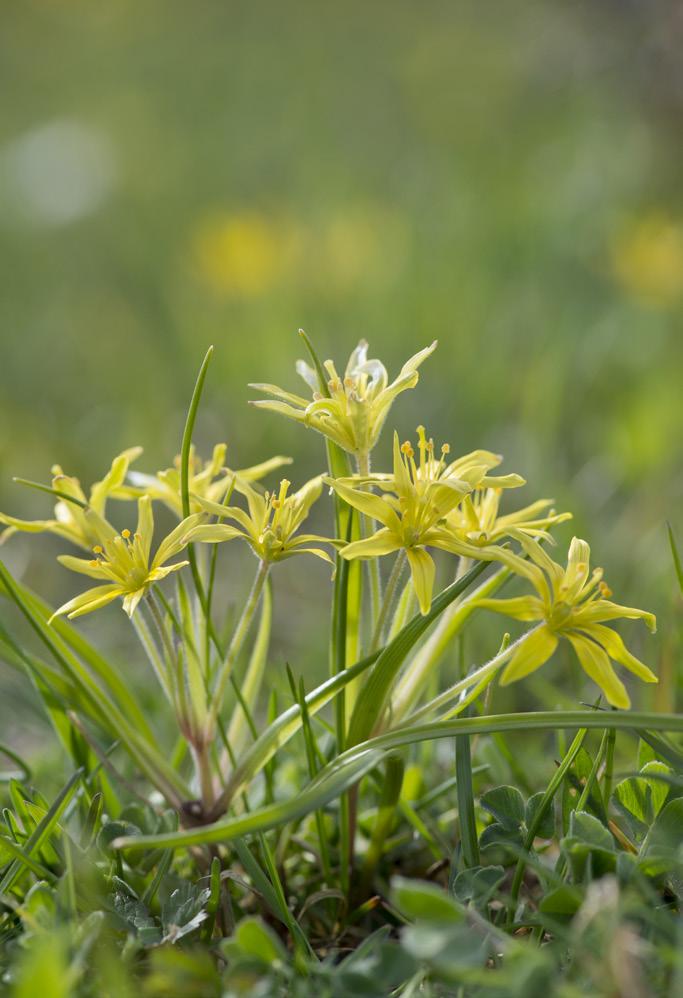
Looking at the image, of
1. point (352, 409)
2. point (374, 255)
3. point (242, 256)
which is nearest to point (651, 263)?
point (374, 255)

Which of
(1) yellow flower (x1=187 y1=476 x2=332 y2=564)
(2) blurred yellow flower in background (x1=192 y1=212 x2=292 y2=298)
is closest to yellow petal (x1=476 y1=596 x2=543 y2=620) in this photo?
(1) yellow flower (x1=187 y1=476 x2=332 y2=564)

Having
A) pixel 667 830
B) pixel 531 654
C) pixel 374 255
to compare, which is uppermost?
pixel 374 255

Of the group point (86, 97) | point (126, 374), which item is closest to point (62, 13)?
point (86, 97)

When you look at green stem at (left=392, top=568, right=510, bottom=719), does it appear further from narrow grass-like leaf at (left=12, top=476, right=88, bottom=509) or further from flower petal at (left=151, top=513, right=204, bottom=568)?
narrow grass-like leaf at (left=12, top=476, right=88, bottom=509)

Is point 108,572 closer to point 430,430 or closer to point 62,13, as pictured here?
point 430,430

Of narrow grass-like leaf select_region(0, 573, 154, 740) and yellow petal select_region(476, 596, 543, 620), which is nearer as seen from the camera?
yellow petal select_region(476, 596, 543, 620)

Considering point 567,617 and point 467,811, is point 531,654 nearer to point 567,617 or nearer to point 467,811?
point 567,617

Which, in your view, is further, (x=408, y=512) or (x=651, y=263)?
(x=651, y=263)
